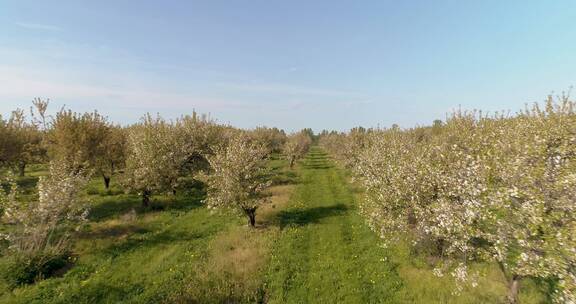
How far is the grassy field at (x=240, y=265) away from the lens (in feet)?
43.5

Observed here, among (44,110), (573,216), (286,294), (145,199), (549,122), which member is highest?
(44,110)

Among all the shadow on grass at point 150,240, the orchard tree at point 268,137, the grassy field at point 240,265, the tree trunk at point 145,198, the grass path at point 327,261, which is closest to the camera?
the grassy field at point 240,265

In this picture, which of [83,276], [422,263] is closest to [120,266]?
[83,276]

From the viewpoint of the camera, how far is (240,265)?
1628cm

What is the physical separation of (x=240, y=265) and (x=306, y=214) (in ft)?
35.4

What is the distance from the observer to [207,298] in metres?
13.0

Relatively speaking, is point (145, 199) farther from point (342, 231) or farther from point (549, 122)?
point (549, 122)

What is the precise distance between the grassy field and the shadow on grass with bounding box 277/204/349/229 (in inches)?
3.7

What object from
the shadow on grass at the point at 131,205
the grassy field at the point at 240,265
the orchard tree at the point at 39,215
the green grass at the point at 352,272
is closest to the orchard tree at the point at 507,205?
the green grass at the point at 352,272

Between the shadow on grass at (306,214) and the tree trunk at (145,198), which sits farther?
the tree trunk at (145,198)

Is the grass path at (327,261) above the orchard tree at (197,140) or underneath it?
underneath

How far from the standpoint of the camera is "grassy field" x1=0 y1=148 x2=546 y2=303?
13.3 m

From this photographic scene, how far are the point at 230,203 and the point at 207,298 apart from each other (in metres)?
8.48

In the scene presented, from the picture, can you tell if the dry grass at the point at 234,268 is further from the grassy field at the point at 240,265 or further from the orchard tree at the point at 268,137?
the orchard tree at the point at 268,137
